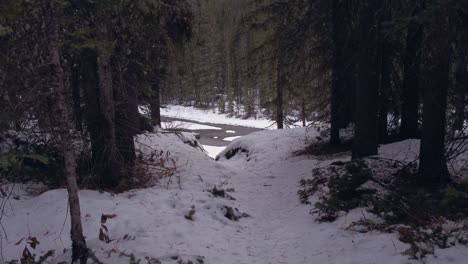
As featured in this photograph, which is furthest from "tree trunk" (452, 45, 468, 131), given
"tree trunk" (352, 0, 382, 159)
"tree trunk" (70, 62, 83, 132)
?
"tree trunk" (70, 62, 83, 132)

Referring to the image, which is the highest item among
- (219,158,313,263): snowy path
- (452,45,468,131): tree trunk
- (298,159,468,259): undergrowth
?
(452,45,468,131): tree trunk

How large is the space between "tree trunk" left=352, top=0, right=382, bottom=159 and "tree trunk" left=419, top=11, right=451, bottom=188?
6.97 feet

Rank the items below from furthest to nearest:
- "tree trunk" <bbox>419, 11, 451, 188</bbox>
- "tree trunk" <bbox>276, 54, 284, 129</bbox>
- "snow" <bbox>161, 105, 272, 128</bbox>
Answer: "snow" <bbox>161, 105, 272, 128</bbox> < "tree trunk" <bbox>276, 54, 284, 129</bbox> < "tree trunk" <bbox>419, 11, 451, 188</bbox>

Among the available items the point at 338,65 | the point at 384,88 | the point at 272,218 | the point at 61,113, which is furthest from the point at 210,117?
the point at 61,113

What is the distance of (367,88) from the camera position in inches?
368

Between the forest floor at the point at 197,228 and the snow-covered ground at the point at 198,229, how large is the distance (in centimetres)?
1

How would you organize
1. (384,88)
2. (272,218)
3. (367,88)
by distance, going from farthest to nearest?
(384,88), (367,88), (272,218)

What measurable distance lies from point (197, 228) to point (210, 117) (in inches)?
1794

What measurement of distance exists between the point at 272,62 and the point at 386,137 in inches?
180

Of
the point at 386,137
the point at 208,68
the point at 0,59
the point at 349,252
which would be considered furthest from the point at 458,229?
the point at 208,68

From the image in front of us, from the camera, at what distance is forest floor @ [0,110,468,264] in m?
5.34

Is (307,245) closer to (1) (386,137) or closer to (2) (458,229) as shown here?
(2) (458,229)

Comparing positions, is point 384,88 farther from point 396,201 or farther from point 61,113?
point 61,113

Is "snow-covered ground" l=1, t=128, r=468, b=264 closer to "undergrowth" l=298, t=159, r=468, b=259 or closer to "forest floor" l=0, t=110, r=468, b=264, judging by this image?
"forest floor" l=0, t=110, r=468, b=264
